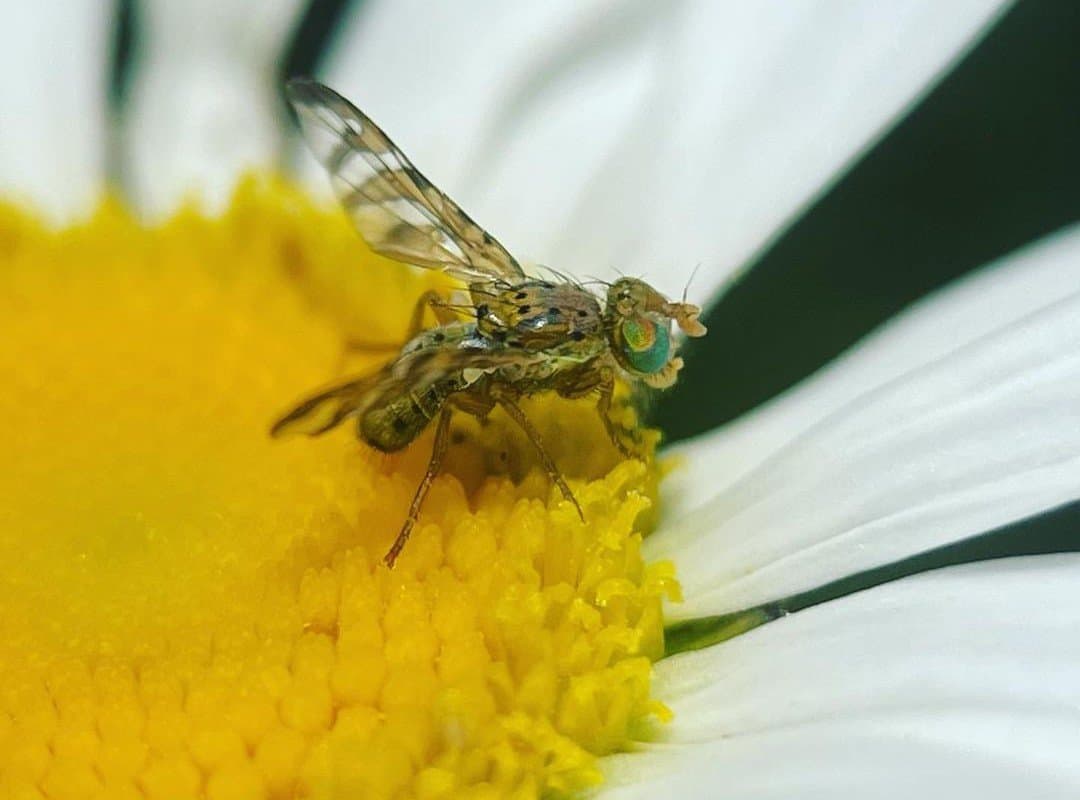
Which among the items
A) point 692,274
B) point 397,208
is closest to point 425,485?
point 397,208

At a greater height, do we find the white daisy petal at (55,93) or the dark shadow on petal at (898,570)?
the white daisy petal at (55,93)

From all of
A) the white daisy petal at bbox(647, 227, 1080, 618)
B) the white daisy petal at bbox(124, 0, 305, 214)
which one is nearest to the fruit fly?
the white daisy petal at bbox(647, 227, 1080, 618)

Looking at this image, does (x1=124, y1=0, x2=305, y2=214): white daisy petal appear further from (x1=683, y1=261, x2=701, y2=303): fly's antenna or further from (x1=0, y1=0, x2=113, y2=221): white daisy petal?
(x1=683, y1=261, x2=701, y2=303): fly's antenna

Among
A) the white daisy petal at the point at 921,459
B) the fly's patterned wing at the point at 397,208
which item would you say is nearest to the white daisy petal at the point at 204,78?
the fly's patterned wing at the point at 397,208

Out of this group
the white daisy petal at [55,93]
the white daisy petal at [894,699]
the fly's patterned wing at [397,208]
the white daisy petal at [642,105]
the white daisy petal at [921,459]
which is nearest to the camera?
the white daisy petal at [894,699]

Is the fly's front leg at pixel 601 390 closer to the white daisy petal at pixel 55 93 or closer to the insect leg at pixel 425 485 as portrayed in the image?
the insect leg at pixel 425 485

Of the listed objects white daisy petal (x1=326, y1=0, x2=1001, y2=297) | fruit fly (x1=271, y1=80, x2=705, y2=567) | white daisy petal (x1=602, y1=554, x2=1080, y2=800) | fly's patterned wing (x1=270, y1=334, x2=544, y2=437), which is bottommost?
white daisy petal (x1=602, y1=554, x2=1080, y2=800)

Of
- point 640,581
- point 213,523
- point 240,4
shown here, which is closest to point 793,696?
point 640,581

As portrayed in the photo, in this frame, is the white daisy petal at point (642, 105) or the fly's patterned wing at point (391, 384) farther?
the white daisy petal at point (642, 105)
